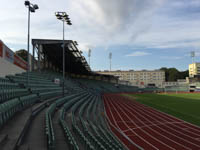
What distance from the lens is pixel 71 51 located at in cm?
3438

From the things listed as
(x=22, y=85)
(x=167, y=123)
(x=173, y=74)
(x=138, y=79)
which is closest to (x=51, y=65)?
(x=22, y=85)

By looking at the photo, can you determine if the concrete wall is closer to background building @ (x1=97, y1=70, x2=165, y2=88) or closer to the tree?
the tree

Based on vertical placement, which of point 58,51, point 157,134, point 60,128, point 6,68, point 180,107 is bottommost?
point 180,107

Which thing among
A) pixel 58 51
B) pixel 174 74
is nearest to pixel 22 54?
pixel 58 51

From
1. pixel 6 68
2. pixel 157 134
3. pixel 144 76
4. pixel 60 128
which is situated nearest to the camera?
pixel 60 128

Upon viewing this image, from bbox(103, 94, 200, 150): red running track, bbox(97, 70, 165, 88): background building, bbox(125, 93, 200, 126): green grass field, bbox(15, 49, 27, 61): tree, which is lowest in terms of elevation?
bbox(125, 93, 200, 126): green grass field

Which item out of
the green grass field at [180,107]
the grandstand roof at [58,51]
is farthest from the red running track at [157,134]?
the grandstand roof at [58,51]

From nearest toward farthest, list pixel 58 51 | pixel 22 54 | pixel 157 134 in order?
pixel 157 134 → pixel 58 51 → pixel 22 54

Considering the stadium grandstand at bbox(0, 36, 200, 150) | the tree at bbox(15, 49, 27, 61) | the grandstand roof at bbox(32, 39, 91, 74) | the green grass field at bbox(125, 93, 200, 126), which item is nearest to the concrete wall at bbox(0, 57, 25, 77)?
the stadium grandstand at bbox(0, 36, 200, 150)

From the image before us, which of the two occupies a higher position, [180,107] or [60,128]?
[60,128]

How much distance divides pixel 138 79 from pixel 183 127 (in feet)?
341

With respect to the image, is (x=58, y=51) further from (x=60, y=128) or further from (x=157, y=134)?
(x=60, y=128)

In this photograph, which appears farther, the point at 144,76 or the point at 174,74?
the point at 174,74

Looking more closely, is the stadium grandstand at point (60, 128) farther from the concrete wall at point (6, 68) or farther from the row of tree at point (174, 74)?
the row of tree at point (174, 74)
